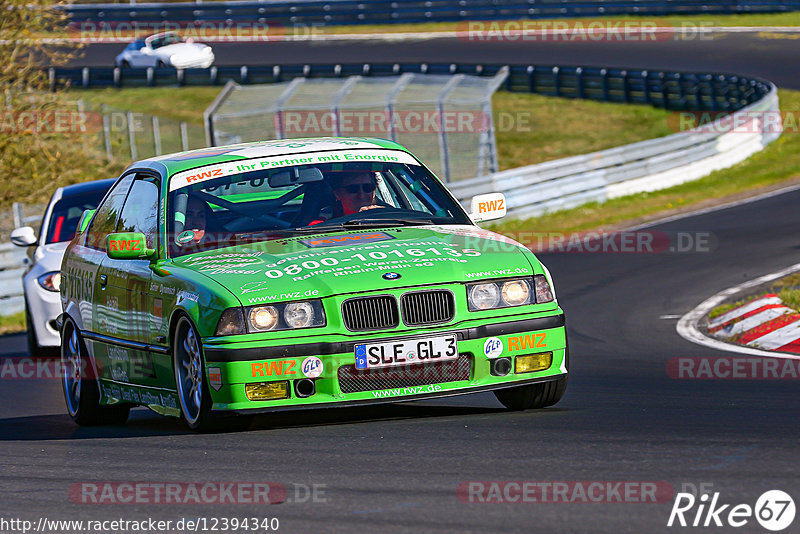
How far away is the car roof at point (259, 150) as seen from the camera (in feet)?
26.0

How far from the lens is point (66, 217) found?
13.7m

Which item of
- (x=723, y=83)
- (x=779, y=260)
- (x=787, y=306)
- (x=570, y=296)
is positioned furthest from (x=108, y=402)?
(x=723, y=83)

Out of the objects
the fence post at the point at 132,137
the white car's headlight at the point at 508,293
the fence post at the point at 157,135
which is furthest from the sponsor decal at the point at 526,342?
the fence post at the point at 132,137

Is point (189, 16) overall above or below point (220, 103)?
below

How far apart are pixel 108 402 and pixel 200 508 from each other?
3.24 meters

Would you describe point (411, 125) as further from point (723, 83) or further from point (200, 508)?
point (200, 508)

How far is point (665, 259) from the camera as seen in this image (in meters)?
16.3

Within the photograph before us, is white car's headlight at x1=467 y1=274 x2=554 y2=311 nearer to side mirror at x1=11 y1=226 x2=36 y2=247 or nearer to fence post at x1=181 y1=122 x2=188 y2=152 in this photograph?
side mirror at x1=11 y1=226 x2=36 y2=247

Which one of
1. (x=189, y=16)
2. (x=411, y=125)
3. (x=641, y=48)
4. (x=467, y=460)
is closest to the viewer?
(x=467, y=460)

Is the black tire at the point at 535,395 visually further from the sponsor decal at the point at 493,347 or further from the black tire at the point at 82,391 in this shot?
the black tire at the point at 82,391

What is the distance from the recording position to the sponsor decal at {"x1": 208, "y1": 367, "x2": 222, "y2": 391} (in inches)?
260

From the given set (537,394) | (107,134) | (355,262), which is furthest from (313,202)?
(107,134)

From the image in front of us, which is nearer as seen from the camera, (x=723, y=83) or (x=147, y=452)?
(x=147, y=452)

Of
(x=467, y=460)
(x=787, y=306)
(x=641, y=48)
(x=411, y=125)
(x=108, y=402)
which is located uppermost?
(x=467, y=460)
